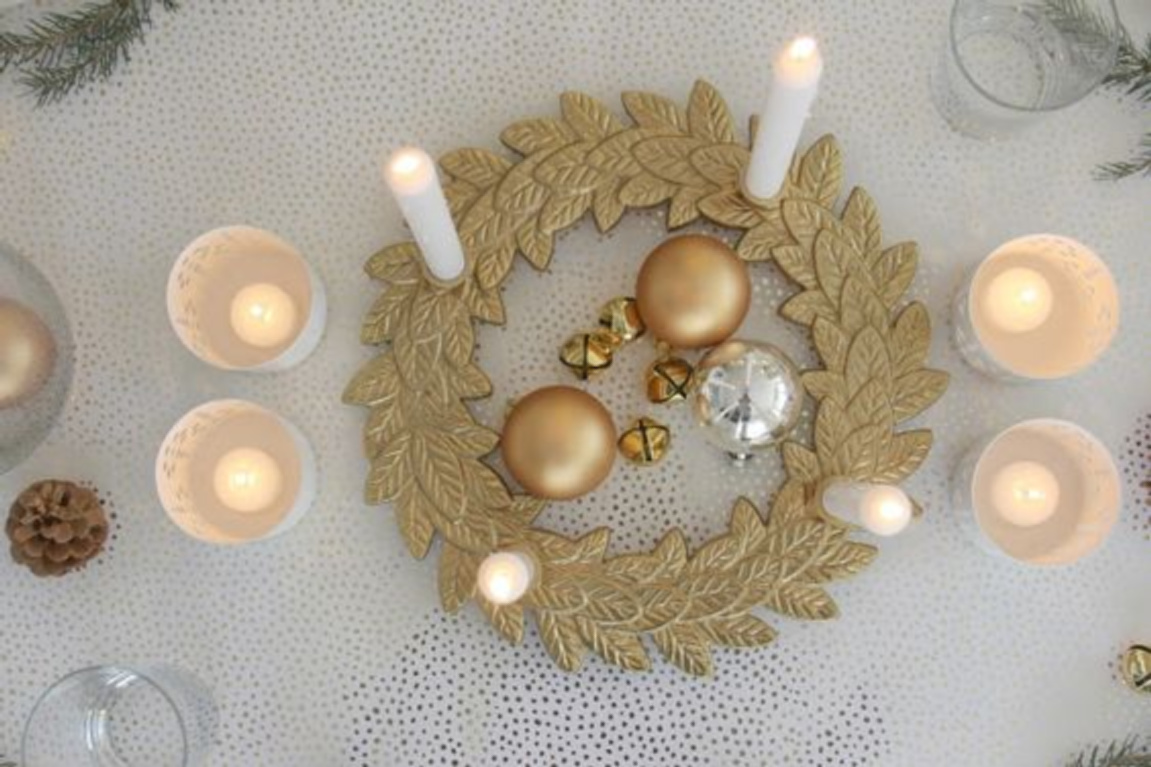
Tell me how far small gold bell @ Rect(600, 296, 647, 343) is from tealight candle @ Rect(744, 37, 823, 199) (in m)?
0.11

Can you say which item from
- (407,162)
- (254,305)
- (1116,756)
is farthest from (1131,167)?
(254,305)

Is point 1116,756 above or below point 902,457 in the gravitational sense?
below

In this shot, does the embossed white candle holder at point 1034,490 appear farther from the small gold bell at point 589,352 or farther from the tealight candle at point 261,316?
the tealight candle at point 261,316

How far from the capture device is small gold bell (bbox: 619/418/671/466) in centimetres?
70

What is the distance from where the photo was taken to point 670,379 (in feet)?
2.29

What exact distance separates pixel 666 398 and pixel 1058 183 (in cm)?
31

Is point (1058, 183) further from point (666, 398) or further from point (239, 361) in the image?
point (239, 361)

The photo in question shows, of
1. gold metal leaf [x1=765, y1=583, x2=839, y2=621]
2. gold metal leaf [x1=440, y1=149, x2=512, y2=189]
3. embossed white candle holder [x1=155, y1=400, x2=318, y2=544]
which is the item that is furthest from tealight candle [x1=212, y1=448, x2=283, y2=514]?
gold metal leaf [x1=765, y1=583, x2=839, y2=621]

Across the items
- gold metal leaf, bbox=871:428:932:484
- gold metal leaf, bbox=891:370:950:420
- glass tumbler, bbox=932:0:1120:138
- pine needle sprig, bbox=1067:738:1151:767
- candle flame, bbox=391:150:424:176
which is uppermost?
glass tumbler, bbox=932:0:1120:138

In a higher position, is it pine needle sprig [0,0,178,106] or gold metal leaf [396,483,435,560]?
pine needle sprig [0,0,178,106]

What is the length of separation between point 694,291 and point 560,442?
0.12 metres

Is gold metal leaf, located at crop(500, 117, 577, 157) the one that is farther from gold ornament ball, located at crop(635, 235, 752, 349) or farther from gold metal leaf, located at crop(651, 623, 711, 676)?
gold metal leaf, located at crop(651, 623, 711, 676)

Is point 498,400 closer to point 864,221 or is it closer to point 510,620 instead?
point 510,620

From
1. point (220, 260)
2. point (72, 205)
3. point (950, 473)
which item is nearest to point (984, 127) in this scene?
point (950, 473)
